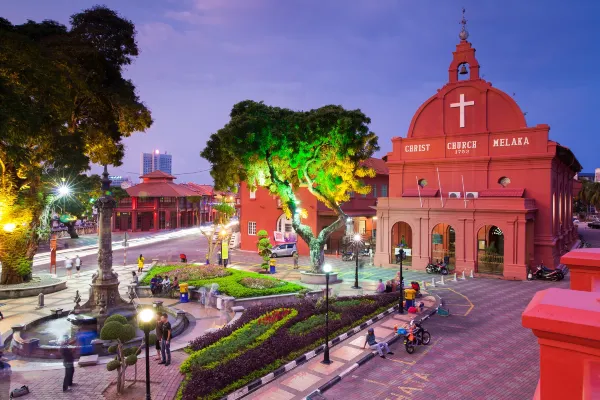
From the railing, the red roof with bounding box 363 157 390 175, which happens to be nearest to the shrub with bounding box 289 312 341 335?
the railing

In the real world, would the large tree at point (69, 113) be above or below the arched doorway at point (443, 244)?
above

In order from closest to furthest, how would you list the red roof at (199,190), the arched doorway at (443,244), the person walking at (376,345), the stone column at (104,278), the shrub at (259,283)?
the person walking at (376,345) → the stone column at (104,278) → the shrub at (259,283) → the arched doorway at (443,244) → the red roof at (199,190)

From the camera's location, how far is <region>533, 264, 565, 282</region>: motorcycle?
29.0 m

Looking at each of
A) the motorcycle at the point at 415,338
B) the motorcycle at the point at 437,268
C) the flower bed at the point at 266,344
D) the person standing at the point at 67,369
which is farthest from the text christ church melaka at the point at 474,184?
the person standing at the point at 67,369

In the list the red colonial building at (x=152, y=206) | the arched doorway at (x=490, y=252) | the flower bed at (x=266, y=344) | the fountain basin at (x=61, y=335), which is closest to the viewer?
the flower bed at (x=266, y=344)

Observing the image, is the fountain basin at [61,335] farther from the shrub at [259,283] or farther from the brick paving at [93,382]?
the shrub at [259,283]

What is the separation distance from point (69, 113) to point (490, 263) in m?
31.2

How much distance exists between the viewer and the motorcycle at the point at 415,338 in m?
15.2

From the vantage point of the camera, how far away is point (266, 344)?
1473cm

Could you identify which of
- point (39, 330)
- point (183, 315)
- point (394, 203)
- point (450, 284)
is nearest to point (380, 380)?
point (183, 315)

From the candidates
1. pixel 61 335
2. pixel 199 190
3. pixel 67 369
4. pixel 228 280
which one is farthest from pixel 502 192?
pixel 199 190

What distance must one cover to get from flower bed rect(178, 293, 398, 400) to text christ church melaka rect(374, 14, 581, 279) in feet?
42.8

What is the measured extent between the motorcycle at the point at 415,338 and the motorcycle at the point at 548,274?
1811cm

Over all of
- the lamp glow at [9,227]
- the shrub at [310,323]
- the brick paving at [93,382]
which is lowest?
the brick paving at [93,382]
